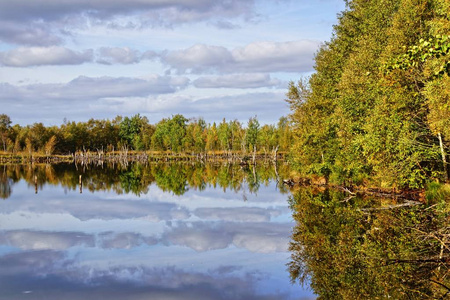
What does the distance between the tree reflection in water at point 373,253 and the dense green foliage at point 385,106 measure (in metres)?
3.69

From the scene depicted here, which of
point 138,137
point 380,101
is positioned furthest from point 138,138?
point 380,101

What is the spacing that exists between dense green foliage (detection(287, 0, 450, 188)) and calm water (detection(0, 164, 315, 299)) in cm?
713

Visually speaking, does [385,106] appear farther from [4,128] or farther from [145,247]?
[4,128]

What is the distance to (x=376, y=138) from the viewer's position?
30.6 meters

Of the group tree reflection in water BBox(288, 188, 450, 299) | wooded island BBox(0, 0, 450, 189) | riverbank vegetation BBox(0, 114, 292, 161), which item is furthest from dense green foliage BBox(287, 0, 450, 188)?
riverbank vegetation BBox(0, 114, 292, 161)

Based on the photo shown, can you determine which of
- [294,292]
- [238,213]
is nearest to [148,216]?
[238,213]

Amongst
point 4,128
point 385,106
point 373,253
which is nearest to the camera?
point 373,253

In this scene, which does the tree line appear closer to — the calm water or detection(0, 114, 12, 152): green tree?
detection(0, 114, 12, 152): green tree

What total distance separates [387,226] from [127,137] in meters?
151

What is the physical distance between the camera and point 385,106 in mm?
30719

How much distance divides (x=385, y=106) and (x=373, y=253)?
1459 centimetres

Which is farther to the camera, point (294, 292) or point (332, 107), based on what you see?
point (332, 107)

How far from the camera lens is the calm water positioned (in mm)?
15992

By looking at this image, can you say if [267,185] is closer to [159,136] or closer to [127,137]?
[159,136]
